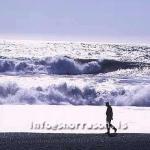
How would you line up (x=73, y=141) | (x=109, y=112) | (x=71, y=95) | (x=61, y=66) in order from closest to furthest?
1. (x=73, y=141)
2. (x=109, y=112)
3. (x=71, y=95)
4. (x=61, y=66)

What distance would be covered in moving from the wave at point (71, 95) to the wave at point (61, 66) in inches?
574

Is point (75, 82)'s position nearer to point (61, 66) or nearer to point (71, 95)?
point (71, 95)

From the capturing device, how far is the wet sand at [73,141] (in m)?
19.2

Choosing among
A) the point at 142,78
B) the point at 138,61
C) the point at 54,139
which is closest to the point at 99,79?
the point at 142,78

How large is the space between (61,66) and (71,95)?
1915 centimetres

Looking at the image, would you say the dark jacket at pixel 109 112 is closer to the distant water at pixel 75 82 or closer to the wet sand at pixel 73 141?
the wet sand at pixel 73 141

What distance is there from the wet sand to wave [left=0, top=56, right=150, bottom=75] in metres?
39.9

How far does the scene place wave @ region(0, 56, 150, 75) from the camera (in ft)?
208

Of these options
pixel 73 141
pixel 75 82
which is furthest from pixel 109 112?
pixel 75 82

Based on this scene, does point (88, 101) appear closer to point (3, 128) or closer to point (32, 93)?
point (32, 93)

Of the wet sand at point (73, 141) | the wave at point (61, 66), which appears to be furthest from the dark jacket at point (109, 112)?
the wave at point (61, 66)

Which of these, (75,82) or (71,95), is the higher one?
(75,82)

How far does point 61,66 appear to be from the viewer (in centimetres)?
6569

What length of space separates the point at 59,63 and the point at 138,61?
43.2 feet
